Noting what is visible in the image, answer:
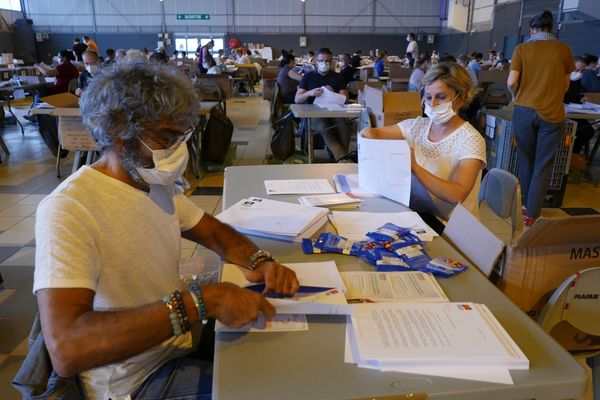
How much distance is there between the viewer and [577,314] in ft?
4.25

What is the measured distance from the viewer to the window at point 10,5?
1695 cm

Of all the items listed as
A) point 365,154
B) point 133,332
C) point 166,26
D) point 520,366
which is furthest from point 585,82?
point 166,26

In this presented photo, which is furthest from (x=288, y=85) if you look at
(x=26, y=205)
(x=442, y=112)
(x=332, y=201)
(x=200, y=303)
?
(x=200, y=303)

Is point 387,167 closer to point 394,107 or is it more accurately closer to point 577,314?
point 577,314

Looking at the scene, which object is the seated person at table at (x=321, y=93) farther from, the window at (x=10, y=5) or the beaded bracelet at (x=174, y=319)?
the window at (x=10, y=5)

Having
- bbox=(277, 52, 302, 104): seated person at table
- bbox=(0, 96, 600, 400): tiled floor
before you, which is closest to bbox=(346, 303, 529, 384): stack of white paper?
bbox=(0, 96, 600, 400): tiled floor

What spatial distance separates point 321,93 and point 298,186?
331 centimetres

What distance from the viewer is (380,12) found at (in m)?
19.2

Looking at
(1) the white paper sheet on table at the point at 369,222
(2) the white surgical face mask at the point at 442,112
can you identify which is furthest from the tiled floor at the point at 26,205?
(2) the white surgical face mask at the point at 442,112

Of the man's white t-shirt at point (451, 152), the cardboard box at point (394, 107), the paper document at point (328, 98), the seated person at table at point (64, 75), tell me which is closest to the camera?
the man's white t-shirt at point (451, 152)

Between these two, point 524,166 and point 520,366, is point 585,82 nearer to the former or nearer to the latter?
point 524,166

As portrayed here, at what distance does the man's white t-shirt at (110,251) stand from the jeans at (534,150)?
316cm

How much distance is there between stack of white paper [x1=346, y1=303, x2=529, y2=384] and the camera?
33.8 inches

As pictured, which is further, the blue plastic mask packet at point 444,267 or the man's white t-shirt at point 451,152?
the man's white t-shirt at point 451,152
